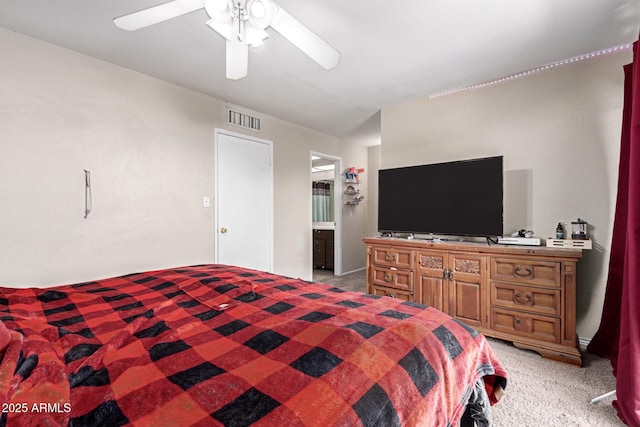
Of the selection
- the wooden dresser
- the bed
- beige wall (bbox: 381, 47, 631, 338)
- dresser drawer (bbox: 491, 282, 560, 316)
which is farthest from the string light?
the bed

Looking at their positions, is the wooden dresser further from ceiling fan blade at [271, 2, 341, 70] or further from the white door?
ceiling fan blade at [271, 2, 341, 70]

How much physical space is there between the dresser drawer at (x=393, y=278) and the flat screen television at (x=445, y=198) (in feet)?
1.65

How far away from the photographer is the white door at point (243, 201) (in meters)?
3.31

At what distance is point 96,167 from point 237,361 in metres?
2.47

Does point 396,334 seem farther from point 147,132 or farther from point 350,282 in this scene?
point 350,282

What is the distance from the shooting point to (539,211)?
2617 millimetres

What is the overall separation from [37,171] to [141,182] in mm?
697

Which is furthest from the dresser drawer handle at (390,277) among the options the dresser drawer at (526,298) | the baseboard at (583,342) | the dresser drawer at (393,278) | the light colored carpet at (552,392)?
the baseboard at (583,342)

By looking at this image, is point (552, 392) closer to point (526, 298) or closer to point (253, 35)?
point (526, 298)

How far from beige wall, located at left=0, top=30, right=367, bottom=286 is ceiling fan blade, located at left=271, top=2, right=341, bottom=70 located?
191 centimetres

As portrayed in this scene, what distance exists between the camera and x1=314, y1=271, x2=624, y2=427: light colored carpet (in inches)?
61.2

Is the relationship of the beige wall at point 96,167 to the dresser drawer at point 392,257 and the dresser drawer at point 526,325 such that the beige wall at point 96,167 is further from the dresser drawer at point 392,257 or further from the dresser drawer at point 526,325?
the dresser drawer at point 526,325

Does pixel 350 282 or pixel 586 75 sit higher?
pixel 586 75

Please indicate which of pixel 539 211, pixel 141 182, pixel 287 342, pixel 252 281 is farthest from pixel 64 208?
pixel 539 211
